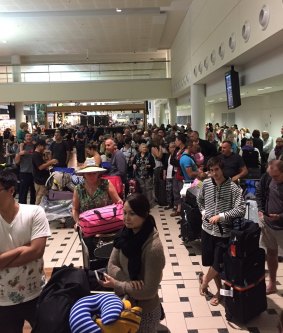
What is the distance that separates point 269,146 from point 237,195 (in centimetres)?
714

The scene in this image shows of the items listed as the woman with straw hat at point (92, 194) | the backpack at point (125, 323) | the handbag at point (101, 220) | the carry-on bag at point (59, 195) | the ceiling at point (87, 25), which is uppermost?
the ceiling at point (87, 25)

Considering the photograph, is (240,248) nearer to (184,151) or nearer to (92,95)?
(184,151)

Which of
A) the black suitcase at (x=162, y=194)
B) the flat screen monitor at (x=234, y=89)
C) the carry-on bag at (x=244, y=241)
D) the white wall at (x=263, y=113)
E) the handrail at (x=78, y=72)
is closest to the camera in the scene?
the carry-on bag at (x=244, y=241)

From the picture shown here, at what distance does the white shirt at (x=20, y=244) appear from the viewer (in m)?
2.22

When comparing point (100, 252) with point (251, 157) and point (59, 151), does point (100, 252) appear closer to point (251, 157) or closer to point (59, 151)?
point (251, 157)

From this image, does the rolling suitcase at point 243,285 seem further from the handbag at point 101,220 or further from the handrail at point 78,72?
the handrail at point 78,72

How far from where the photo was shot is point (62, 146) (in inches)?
379

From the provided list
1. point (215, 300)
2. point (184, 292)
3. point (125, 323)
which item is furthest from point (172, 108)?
point (125, 323)

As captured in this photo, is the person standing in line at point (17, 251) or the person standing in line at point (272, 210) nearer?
the person standing in line at point (17, 251)

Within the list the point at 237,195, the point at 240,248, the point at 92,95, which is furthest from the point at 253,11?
the point at 92,95

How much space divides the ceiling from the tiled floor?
7846 mm

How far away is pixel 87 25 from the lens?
14.2 metres

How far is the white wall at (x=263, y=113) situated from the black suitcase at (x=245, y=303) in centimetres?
1077

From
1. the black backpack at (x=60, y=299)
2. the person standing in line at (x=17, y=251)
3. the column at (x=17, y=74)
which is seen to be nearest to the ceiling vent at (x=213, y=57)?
the person standing in line at (x=17, y=251)
